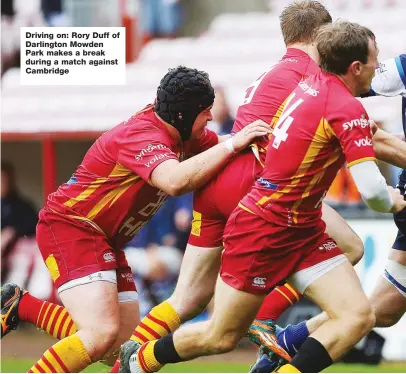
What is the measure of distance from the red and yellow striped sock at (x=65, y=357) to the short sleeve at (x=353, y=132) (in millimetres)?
1897

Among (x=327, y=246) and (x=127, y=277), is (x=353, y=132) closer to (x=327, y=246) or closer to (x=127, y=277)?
(x=327, y=246)

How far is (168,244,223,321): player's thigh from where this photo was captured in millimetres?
6492

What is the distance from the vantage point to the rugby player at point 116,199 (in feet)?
20.4

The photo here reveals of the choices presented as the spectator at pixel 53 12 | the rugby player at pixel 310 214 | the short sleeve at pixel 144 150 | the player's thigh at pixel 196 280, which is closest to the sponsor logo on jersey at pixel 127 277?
the player's thigh at pixel 196 280

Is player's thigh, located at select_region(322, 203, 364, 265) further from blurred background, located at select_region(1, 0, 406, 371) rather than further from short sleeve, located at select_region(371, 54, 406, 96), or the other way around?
blurred background, located at select_region(1, 0, 406, 371)

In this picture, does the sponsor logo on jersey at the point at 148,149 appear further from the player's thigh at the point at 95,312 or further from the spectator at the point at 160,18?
the spectator at the point at 160,18

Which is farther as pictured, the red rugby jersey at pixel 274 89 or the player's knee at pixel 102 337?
the player's knee at pixel 102 337

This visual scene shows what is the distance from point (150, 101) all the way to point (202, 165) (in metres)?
6.34

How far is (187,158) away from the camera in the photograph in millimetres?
6758

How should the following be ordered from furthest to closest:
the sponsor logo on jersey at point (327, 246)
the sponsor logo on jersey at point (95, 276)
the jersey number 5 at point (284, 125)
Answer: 1. the sponsor logo on jersey at point (95, 276)
2. the sponsor logo on jersey at point (327, 246)
3. the jersey number 5 at point (284, 125)

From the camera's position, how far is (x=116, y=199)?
6609 millimetres

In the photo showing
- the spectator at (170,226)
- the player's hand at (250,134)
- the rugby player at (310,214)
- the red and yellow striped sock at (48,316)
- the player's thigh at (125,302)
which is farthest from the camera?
the spectator at (170,226)

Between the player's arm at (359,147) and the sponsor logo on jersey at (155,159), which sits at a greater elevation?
the player's arm at (359,147)
